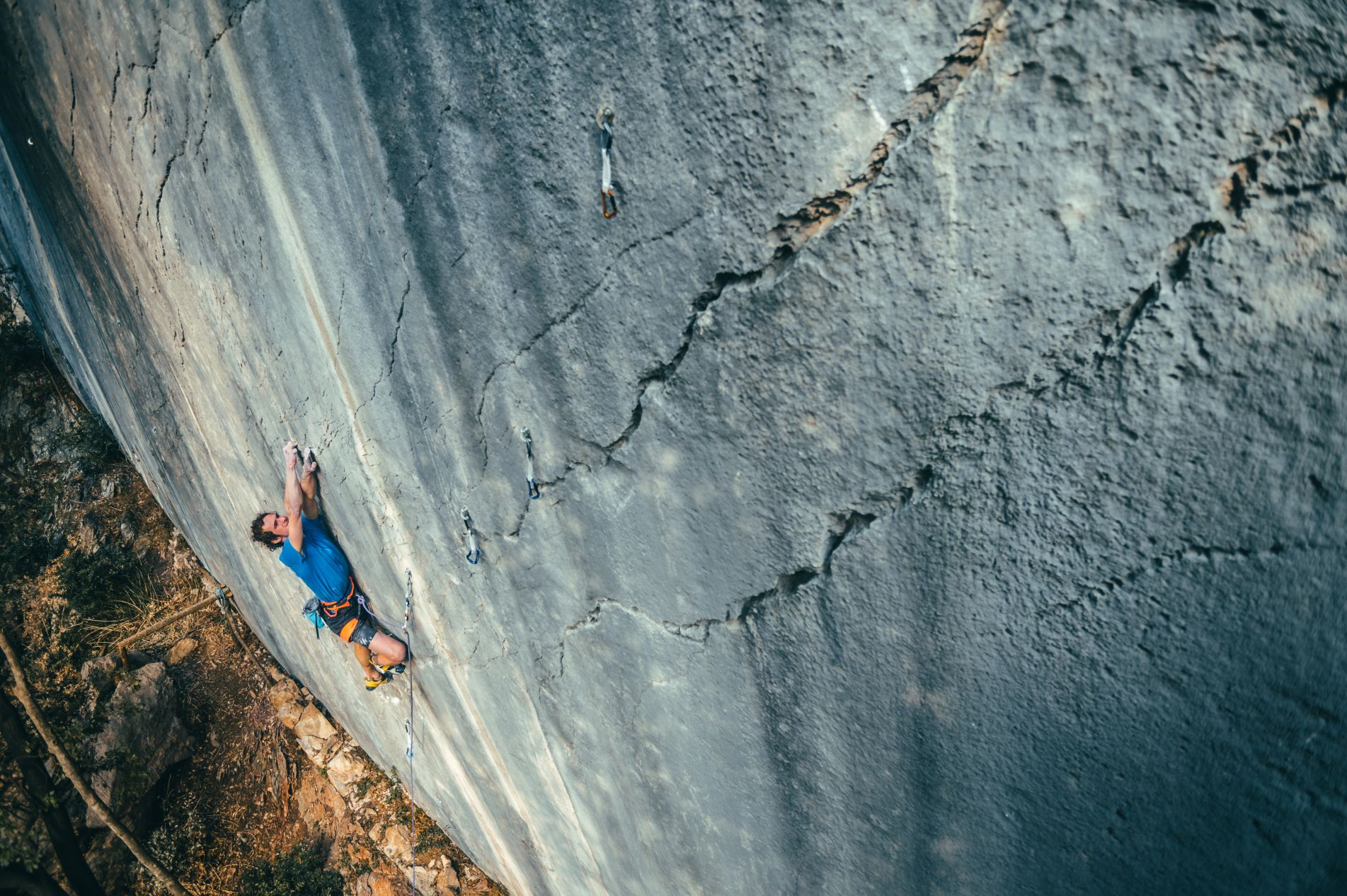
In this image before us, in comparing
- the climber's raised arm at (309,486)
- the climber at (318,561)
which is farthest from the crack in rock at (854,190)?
the climber at (318,561)

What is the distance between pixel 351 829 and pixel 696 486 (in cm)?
482

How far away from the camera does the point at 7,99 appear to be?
3.41m

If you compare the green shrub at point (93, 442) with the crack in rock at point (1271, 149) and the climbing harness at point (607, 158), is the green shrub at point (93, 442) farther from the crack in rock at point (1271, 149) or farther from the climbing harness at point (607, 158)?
the crack in rock at point (1271, 149)

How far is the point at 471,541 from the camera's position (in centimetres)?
217

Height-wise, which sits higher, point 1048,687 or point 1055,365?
point 1055,365

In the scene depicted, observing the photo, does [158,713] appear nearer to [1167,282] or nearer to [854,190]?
[854,190]

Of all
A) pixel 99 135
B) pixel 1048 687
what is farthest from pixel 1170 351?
pixel 99 135

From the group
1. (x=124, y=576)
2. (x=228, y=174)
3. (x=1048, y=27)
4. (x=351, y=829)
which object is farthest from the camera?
(x=124, y=576)

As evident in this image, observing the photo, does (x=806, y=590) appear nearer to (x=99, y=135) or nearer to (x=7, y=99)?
(x=99, y=135)

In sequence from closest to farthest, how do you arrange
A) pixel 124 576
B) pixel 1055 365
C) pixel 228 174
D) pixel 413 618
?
pixel 1055 365, pixel 228 174, pixel 413 618, pixel 124 576

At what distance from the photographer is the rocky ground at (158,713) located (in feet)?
15.5

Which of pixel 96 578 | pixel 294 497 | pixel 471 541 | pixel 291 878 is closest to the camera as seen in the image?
pixel 471 541

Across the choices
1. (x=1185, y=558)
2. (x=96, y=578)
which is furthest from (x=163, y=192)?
(x=96, y=578)

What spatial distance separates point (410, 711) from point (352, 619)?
62 cm
